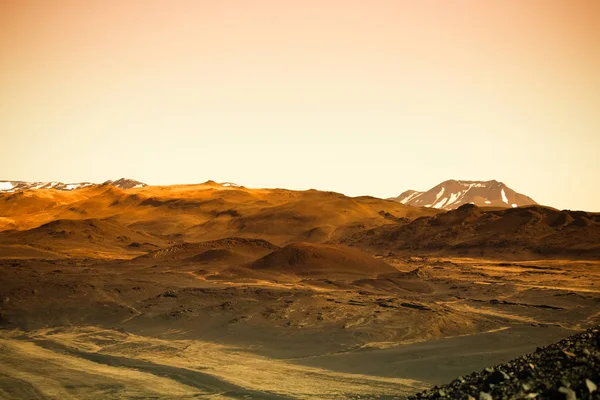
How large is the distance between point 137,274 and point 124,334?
1754 cm

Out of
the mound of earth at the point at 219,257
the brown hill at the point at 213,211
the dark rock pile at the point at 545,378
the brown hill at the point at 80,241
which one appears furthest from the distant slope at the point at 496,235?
the dark rock pile at the point at 545,378

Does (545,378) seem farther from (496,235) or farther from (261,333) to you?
(496,235)

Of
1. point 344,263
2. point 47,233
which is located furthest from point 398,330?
point 47,233

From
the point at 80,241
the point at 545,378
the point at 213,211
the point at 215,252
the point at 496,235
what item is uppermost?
the point at 213,211

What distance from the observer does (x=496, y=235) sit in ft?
249

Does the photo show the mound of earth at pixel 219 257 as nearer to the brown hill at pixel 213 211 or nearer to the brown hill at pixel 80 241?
the brown hill at pixel 80 241

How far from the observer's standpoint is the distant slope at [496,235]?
2712 inches

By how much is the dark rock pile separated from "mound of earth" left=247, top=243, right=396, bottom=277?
34.4 metres

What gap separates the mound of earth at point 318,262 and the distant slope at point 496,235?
1016 inches

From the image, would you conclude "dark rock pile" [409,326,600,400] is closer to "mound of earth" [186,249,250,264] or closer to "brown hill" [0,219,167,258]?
"mound of earth" [186,249,250,264]

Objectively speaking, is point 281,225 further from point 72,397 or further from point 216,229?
point 72,397

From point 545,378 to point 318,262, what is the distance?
126 ft

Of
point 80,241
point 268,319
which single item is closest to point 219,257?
point 268,319

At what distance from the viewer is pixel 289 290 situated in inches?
1363
